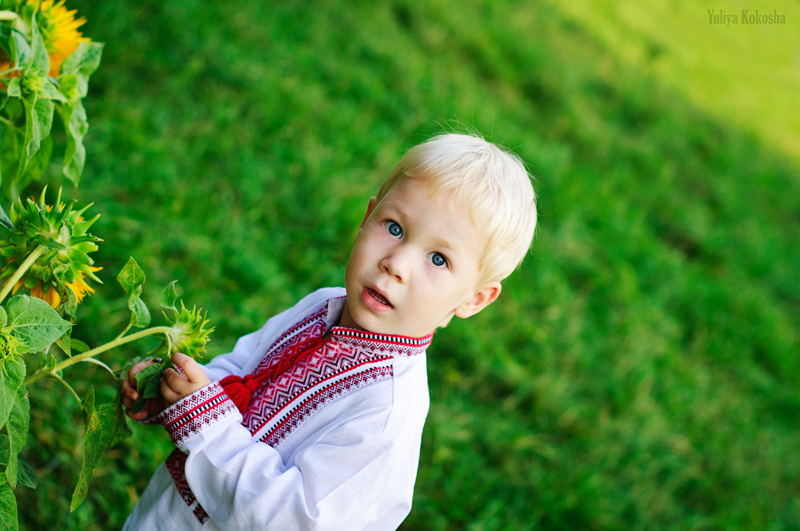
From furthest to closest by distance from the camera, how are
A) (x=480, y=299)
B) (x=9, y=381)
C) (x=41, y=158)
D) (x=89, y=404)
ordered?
(x=480, y=299), (x=41, y=158), (x=89, y=404), (x=9, y=381)

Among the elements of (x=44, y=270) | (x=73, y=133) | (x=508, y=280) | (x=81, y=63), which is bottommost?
(x=508, y=280)

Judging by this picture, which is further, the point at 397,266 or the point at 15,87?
the point at 397,266

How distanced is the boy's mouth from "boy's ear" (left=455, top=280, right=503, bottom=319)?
7.3 inches

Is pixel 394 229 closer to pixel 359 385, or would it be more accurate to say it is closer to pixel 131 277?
pixel 359 385

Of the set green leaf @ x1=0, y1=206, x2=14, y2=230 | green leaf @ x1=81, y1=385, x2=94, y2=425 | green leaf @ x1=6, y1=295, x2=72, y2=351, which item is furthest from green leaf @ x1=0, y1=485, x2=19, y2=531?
green leaf @ x1=0, y1=206, x2=14, y2=230

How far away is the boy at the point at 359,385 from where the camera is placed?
104 cm

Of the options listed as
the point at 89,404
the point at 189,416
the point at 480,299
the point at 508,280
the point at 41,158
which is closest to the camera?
the point at 89,404

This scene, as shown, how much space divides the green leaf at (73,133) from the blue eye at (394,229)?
1.77 ft

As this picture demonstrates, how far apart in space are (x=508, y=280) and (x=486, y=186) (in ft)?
7.76

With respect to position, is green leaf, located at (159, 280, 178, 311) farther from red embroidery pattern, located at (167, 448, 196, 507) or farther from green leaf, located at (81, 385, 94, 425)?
red embroidery pattern, located at (167, 448, 196, 507)

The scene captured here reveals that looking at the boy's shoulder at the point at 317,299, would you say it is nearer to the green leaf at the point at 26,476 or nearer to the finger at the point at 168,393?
the finger at the point at 168,393

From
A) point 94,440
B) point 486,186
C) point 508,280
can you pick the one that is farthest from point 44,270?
point 508,280

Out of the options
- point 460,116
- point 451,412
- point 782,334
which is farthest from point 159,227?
point 782,334

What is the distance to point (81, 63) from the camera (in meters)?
1.13
